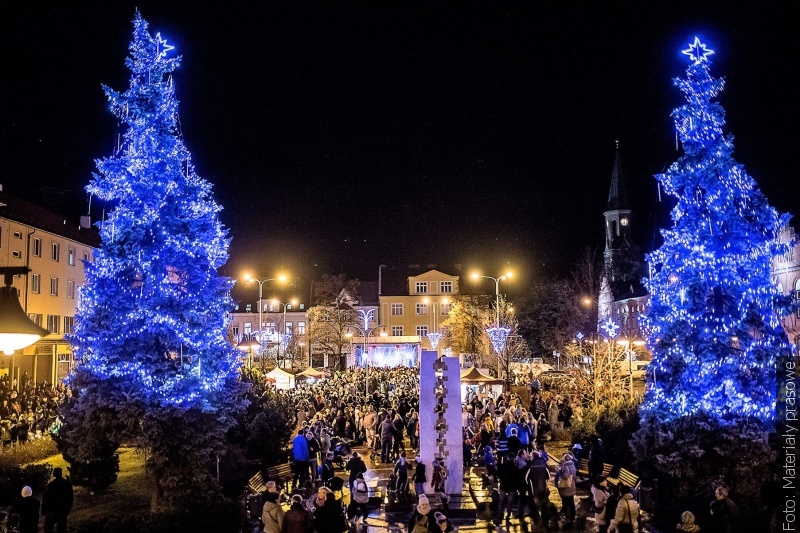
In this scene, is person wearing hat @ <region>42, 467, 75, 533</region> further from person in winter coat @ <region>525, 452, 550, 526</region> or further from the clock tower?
the clock tower

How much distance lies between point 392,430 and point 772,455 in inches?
411

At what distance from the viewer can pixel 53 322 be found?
44719mm

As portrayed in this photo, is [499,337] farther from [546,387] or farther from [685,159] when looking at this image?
[685,159]

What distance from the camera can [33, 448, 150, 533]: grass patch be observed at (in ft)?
47.7

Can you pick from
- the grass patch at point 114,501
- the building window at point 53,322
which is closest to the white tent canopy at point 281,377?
the grass patch at point 114,501

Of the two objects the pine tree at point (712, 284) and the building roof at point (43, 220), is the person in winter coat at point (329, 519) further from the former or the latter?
the building roof at point (43, 220)

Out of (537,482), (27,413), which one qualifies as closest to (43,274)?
(27,413)

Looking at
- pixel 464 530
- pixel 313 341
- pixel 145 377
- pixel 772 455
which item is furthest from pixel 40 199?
pixel 772 455

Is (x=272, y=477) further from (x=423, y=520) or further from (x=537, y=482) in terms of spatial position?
(x=423, y=520)

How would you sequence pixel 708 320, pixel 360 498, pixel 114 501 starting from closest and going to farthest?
pixel 360 498 < pixel 708 320 < pixel 114 501

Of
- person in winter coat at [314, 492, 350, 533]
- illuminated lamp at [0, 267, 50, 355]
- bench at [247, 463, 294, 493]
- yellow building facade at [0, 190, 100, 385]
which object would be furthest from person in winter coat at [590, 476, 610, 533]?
yellow building facade at [0, 190, 100, 385]

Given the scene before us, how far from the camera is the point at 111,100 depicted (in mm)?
15734

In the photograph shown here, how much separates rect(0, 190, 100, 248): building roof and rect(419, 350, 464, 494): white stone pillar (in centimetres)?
2982

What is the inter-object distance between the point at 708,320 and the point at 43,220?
135 feet
